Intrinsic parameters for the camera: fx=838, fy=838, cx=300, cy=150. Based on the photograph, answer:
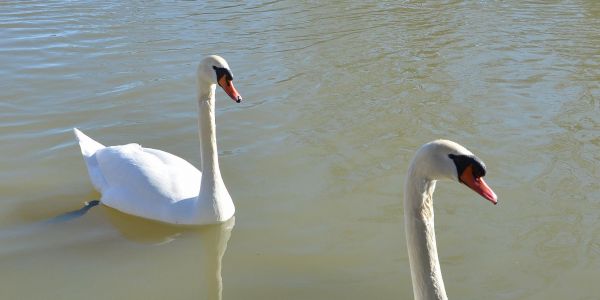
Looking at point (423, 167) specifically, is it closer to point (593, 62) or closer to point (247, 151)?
point (247, 151)

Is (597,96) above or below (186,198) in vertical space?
below

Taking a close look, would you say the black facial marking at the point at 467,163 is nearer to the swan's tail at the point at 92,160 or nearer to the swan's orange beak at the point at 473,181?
the swan's orange beak at the point at 473,181

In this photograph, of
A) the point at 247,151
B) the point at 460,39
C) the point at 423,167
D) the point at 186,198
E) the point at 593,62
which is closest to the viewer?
the point at 423,167

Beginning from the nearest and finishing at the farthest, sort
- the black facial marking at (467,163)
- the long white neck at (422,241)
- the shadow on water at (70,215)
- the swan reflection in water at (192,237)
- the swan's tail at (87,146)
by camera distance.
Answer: the black facial marking at (467,163) → the long white neck at (422,241) → the swan reflection in water at (192,237) → the shadow on water at (70,215) → the swan's tail at (87,146)

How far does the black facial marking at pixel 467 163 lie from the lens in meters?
3.64

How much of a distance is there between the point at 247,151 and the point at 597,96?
154 inches

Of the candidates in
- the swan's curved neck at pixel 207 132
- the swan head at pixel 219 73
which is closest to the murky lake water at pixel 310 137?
the swan's curved neck at pixel 207 132

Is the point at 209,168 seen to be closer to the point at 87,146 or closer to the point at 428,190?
the point at 87,146

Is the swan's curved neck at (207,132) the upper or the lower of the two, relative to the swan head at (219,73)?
lower

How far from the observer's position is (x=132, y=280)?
222 inches

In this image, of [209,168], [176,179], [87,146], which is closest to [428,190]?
[209,168]

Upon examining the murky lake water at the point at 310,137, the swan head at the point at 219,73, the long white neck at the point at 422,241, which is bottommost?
the murky lake water at the point at 310,137

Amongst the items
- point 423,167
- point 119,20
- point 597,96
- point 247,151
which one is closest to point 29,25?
point 119,20

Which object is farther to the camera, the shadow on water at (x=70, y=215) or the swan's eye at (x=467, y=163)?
the shadow on water at (x=70, y=215)
